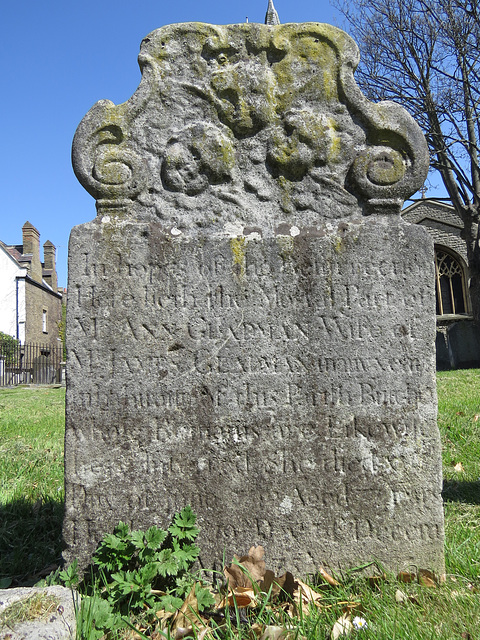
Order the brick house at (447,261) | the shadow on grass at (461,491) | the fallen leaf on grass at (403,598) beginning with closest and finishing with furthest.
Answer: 1. the fallen leaf on grass at (403,598)
2. the shadow on grass at (461,491)
3. the brick house at (447,261)

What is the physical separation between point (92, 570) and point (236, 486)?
0.86m

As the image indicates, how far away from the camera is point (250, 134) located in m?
2.93

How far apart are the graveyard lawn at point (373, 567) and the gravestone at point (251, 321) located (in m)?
0.23

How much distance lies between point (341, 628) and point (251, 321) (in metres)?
1.51

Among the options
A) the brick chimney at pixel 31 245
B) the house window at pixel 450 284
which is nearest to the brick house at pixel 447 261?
the house window at pixel 450 284

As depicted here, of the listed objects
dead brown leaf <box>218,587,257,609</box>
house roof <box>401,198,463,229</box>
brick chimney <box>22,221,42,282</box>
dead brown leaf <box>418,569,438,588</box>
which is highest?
brick chimney <box>22,221,42,282</box>

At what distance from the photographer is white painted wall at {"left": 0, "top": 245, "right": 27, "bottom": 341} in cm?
2770

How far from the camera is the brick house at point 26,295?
1094 inches

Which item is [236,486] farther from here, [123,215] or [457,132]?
[457,132]

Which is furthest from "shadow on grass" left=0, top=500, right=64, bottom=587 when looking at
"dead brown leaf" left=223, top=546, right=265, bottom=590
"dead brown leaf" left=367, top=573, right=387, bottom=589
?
"dead brown leaf" left=367, top=573, right=387, bottom=589

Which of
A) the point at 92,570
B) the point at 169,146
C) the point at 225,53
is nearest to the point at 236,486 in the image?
the point at 92,570

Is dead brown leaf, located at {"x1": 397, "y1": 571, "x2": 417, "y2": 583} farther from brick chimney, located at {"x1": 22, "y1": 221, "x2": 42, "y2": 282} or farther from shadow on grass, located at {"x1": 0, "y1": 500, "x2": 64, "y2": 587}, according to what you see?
brick chimney, located at {"x1": 22, "y1": 221, "x2": 42, "y2": 282}

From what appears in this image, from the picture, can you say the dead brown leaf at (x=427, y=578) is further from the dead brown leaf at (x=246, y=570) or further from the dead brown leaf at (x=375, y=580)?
the dead brown leaf at (x=246, y=570)

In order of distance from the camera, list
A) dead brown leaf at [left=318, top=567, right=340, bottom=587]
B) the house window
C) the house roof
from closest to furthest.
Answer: dead brown leaf at [left=318, top=567, right=340, bottom=587], the house window, the house roof
